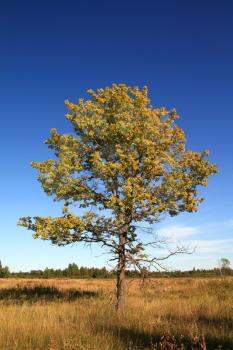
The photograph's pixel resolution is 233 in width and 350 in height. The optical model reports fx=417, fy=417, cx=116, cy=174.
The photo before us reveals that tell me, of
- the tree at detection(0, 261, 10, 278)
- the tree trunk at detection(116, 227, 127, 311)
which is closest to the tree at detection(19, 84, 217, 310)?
the tree trunk at detection(116, 227, 127, 311)

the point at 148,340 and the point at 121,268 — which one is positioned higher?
the point at 121,268

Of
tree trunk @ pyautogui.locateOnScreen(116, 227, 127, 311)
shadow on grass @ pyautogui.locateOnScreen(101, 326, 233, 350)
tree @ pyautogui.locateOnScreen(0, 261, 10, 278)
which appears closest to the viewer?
shadow on grass @ pyautogui.locateOnScreen(101, 326, 233, 350)

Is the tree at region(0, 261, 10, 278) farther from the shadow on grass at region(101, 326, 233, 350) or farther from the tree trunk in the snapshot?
the shadow on grass at region(101, 326, 233, 350)

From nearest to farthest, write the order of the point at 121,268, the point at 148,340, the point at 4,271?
the point at 148,340, the point at 121,268, the point at 4,271

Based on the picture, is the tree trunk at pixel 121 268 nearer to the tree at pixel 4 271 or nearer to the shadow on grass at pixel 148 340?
the shadow on grass at pixel 148 340

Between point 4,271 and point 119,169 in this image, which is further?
point 4,271

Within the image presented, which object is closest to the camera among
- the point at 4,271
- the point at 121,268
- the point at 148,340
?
the point at 148,340

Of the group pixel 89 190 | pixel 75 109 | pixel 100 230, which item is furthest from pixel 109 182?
pixel 75 109

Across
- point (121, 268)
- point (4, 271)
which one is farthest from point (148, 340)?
point (4, 271)

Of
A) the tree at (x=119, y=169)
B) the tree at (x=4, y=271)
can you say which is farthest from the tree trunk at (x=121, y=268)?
the tree at (x=4, y=271)

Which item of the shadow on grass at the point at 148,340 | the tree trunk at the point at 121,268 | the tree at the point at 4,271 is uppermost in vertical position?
the tree at the point at 4,271

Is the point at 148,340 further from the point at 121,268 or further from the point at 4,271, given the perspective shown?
the point at 4,271

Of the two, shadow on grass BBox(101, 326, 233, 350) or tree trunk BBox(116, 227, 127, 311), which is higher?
tree trunk BBox(116, 227, 127, 311)

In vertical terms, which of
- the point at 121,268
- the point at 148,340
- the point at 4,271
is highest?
the point at 4,271
